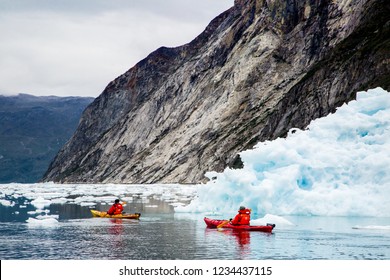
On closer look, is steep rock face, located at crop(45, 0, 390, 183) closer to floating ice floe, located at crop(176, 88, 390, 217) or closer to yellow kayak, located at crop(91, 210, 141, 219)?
floating ice floe, located at crop(176, 88, 390, 217)

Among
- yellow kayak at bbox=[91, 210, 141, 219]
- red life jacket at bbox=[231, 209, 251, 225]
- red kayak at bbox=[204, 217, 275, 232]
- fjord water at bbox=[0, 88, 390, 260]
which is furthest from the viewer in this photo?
yellow kayak at bbox=[91, 210, 141, 219]

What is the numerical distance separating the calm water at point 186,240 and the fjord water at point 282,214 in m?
0.04

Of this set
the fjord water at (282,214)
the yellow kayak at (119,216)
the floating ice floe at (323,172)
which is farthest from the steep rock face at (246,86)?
the yellow kayak at (119,216)

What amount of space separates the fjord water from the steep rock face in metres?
30.0

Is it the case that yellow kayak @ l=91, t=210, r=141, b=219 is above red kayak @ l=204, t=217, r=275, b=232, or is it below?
above

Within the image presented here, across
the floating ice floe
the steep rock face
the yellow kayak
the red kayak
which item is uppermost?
the steep rock face

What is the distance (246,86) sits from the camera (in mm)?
101062

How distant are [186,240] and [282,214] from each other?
9790 millimetres

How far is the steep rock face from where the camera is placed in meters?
76.5

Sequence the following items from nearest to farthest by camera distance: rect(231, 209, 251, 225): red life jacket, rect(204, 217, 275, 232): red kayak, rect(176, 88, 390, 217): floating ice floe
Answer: rect(204, 217, 275, 232): red kayak, rect(231, 209, 251, 225): red life jacket, rect(176, 88, 390, 217): floating ice floe

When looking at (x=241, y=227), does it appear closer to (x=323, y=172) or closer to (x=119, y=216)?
(x=323, y=172)

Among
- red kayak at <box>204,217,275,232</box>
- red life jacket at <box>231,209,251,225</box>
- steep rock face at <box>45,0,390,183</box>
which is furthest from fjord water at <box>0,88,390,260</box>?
steep rock face at <box>45,0,390,183</box>

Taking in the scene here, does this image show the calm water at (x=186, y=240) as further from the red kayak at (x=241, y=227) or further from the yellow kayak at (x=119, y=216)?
the yellow kayak at (x=119, y=216)

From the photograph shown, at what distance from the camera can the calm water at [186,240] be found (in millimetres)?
19875
